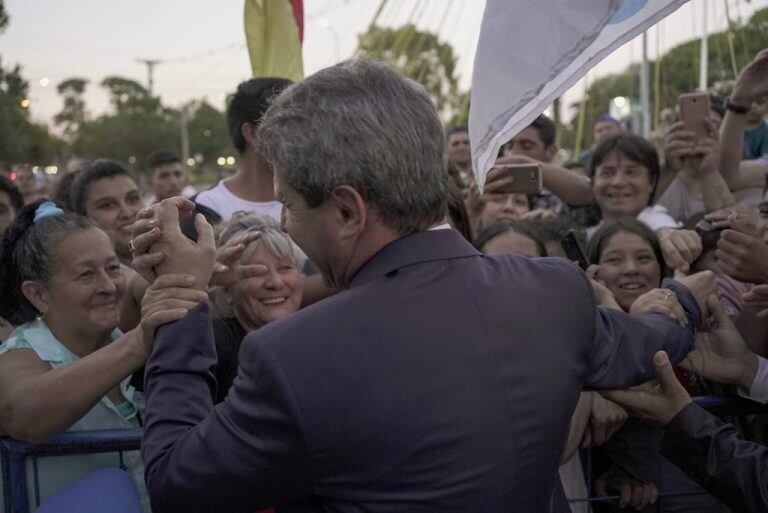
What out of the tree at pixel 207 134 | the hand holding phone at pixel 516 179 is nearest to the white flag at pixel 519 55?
the hand holding phone at pixel 516 179

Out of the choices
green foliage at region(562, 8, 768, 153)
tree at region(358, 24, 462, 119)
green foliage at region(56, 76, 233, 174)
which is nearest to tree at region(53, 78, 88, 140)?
green foliage at region(56, 76, 233, 174)

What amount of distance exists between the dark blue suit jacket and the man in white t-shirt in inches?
99.6


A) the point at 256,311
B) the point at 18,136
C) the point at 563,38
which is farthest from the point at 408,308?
the point at 18,136

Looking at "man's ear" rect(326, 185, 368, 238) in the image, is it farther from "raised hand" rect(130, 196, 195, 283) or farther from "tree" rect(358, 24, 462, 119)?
"tree" rect(358, 24, 462, 119)

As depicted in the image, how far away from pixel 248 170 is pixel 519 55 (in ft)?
8.24

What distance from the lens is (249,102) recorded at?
165 inches

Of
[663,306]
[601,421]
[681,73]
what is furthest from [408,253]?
[681,73]

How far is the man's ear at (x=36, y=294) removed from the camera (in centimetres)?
285

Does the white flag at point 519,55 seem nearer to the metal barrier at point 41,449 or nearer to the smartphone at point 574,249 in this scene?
the metal barrier at point 41,449

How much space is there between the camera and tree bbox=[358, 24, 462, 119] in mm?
6324

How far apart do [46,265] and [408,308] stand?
1707 millimetres

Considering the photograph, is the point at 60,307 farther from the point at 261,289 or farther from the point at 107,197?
the point at 107,197

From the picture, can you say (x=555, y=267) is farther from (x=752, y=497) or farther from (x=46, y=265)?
(x=46, y=265)

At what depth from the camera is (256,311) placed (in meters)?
3.11
